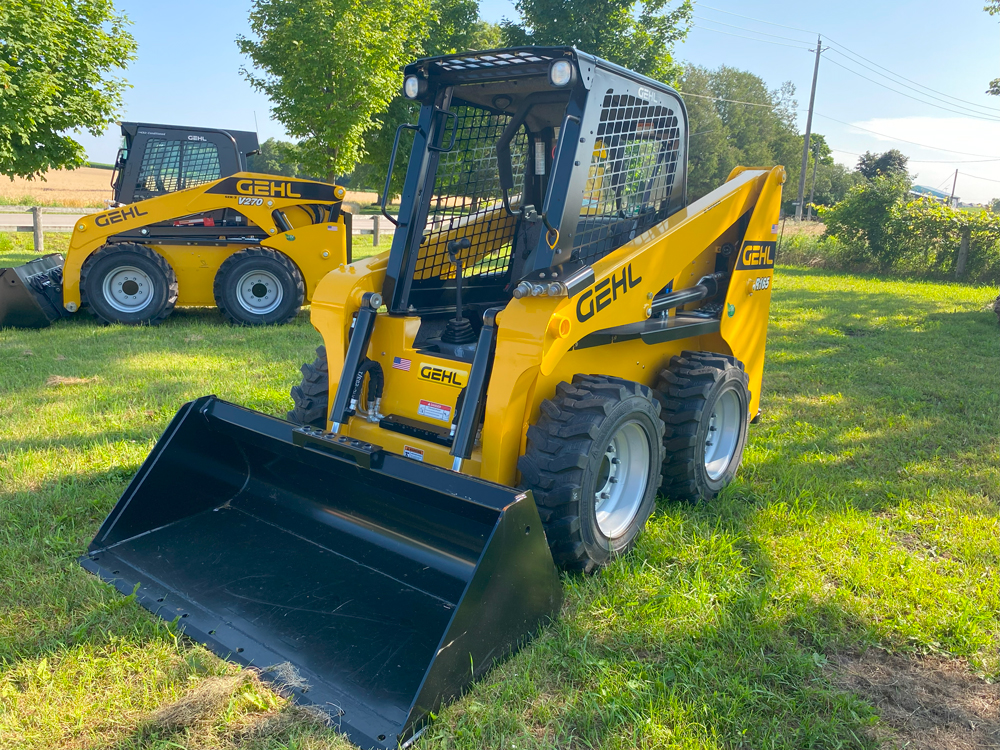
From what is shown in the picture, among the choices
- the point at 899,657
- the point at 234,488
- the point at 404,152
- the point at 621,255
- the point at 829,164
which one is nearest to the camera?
the point at 899,657

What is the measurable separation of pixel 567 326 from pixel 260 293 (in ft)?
23.2

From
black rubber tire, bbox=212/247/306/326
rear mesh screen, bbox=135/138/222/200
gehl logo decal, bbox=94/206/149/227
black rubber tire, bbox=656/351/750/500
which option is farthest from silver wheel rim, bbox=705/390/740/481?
rear mesh screen, bbox=135/138/222/200

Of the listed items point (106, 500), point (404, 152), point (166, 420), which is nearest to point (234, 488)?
point (106, 500)

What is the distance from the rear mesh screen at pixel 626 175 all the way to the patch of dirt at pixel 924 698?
2193mm

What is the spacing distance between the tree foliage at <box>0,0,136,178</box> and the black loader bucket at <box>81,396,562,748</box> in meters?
9.37

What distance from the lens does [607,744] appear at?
236 cm

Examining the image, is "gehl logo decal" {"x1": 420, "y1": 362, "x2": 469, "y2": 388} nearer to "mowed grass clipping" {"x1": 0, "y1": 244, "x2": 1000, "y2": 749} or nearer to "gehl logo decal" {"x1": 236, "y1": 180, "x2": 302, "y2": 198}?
"mowed grass clipping" {"x1": 0, "y1": 244, "x2": 1000, "y2": 749}

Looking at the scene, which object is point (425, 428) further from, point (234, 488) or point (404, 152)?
point (404, 152)

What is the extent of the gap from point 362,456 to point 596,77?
2038mm

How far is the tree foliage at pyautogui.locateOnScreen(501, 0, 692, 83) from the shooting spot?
56.5 ft

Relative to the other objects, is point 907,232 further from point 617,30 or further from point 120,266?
point 120,266

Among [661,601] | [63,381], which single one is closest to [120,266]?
[63,381]

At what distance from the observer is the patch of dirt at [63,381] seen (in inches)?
241

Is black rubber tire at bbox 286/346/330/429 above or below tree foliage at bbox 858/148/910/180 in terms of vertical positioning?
below
